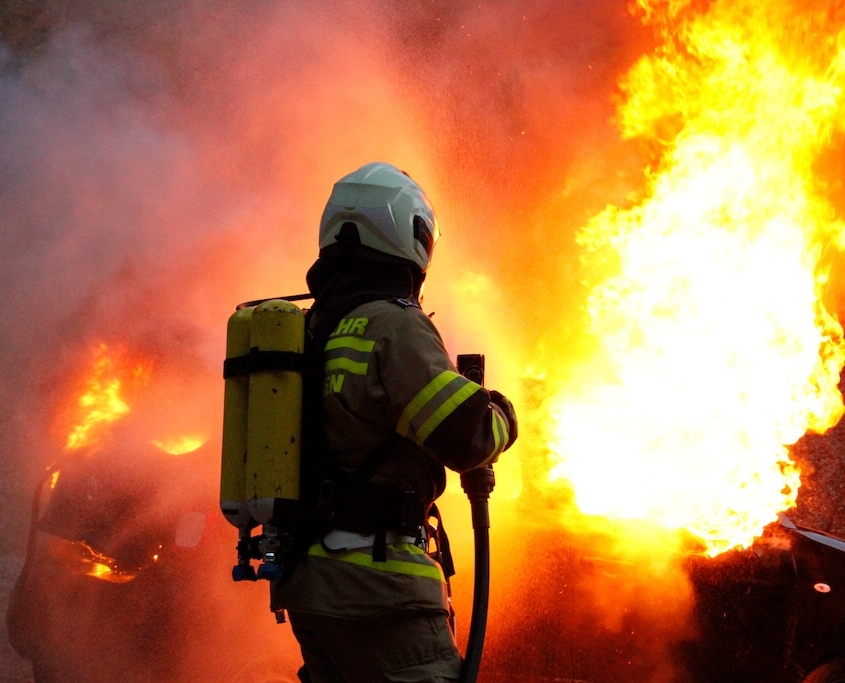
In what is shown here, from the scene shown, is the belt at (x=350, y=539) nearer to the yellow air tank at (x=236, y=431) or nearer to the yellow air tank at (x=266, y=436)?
the yellow air tank at (x=266, y=436)

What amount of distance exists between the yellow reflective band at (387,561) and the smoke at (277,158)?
3.84 m

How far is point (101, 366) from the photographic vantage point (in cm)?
625

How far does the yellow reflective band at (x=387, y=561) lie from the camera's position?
2.18 metres

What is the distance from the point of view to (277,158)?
23.3 feet

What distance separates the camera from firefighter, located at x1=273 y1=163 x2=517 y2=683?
2.14 m

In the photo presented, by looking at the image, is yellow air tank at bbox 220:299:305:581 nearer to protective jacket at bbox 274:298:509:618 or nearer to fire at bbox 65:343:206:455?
protective jacket at bbox 274:298:509:618

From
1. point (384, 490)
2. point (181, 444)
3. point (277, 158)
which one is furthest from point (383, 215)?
point (277, 158)

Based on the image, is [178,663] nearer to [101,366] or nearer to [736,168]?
[101,366]

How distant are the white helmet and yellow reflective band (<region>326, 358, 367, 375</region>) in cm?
45

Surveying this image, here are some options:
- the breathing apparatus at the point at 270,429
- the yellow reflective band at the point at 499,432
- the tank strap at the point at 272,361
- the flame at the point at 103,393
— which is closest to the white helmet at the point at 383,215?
the breathing apparatus at the point at 270,429

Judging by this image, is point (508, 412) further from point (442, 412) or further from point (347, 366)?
point (347, 366)

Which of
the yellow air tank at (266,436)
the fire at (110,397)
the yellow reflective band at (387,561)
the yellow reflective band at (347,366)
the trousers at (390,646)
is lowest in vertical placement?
the trousers at (390,646)

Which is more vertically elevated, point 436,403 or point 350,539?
point 436,403

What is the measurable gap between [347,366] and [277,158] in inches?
206
